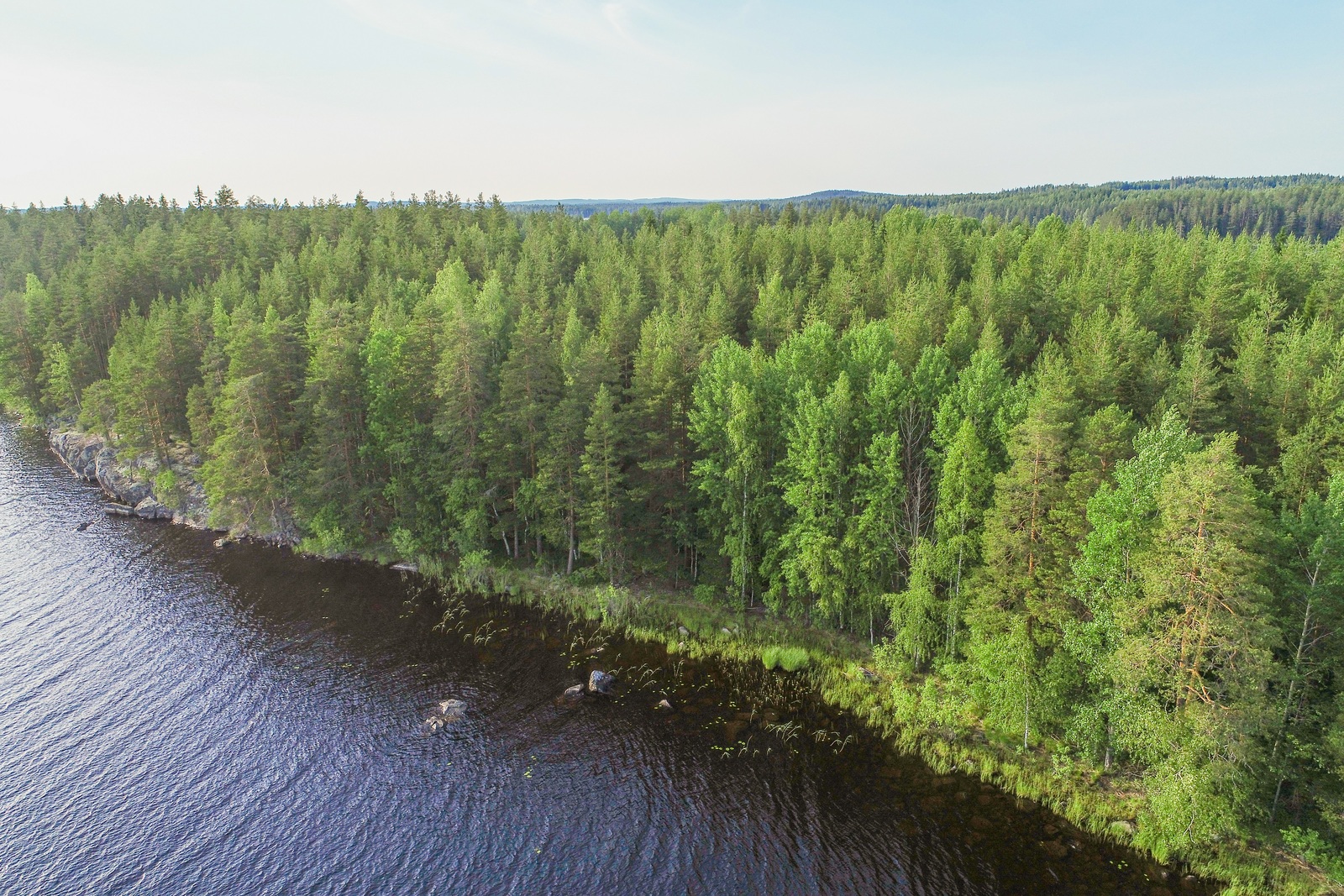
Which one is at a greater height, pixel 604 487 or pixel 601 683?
pixel 604 487

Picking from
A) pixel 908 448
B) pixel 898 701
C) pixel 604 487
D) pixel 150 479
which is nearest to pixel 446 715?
pixel 604 487

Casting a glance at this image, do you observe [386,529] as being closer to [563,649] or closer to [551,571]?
[551,571]

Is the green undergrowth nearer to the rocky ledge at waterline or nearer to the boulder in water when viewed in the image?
the rocky ledge at waterline

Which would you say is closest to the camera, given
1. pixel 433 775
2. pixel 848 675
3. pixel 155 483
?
pixel 433 775

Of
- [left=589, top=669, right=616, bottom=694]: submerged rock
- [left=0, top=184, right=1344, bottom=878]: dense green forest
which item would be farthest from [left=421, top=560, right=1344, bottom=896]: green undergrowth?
[left=589, top=669, right=616, bottom=694]: submerged rock

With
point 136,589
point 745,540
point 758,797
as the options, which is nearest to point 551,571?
point 745,540

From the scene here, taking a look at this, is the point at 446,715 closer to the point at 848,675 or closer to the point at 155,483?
the point at 848,675
